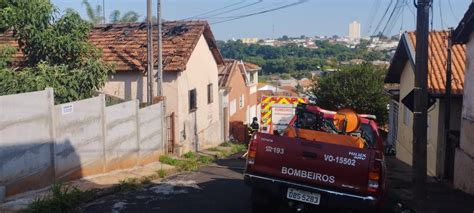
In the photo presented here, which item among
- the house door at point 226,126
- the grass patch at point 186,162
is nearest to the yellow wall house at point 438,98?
the grass patch at point 186,162

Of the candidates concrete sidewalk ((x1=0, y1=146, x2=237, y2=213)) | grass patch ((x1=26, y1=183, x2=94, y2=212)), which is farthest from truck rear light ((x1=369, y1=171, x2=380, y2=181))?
concrete sidewalk ((x1=0, y1=146, x2=237, y2=213))

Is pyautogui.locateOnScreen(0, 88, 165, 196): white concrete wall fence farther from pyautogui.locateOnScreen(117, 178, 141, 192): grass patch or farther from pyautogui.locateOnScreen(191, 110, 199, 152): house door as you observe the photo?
pyautogui.locateOnScreen(191, 110, 199, 152): house door

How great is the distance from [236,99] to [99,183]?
24.8 metres

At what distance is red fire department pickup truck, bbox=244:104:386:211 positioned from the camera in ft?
22.9

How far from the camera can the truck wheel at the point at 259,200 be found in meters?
7.77

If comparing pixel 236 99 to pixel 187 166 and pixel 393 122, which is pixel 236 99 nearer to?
pixel 393 122

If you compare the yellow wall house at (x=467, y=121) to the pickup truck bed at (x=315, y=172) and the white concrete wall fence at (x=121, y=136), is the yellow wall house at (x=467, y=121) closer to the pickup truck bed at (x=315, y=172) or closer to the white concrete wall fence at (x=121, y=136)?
the pickup truck bed at (x=315, y=172)

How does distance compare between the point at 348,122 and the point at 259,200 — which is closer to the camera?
the point at 259,200

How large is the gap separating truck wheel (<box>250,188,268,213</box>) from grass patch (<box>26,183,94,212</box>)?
9.33 feet

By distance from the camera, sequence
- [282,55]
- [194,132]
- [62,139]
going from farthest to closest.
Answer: [282,55] → [194,132] → [62,139]

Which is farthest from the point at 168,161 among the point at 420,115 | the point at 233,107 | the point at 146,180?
the point at 233,107

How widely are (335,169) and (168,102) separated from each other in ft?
41.5

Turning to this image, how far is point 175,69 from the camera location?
18.3m

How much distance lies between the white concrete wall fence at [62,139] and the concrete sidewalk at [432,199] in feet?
20.3
